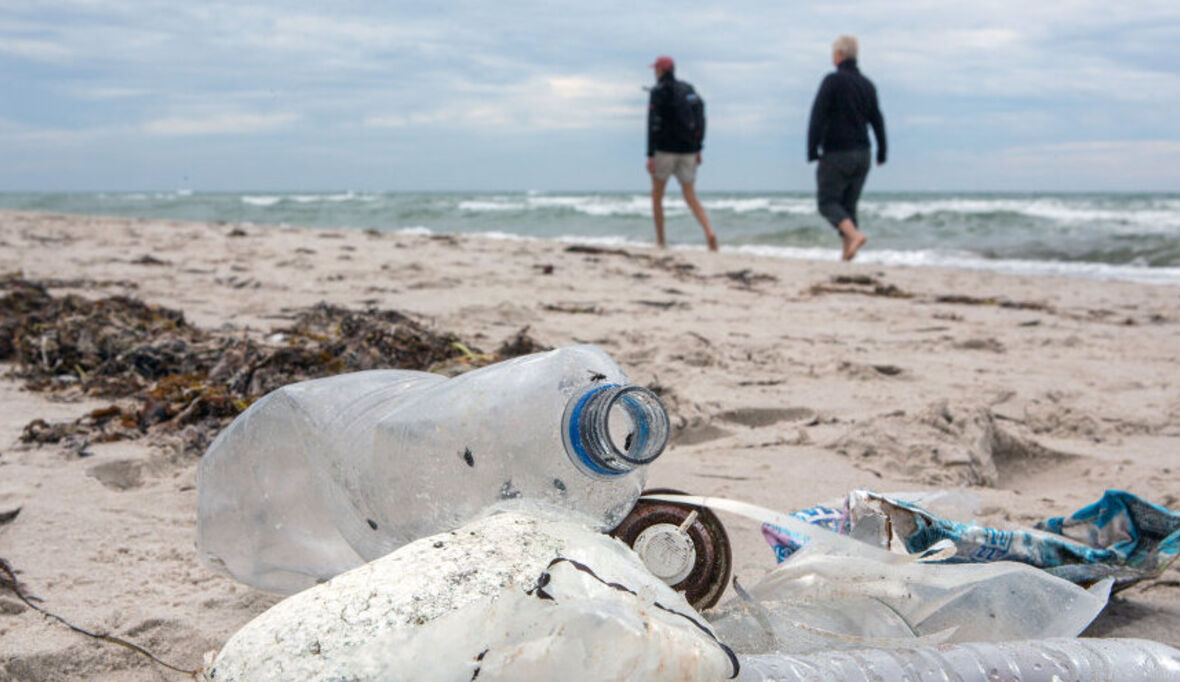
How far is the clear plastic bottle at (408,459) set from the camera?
1202 millimetres

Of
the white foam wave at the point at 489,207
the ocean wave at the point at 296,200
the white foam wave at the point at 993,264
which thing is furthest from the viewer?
the ocean wave at the point at 296,200

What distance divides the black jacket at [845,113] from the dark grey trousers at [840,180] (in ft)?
0.23

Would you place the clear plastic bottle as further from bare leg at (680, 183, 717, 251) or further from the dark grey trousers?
bare leg at (680, 183, 717, 251)

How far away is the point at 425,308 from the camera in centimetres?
462

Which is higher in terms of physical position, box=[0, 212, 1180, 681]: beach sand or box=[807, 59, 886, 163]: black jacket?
box=[807, 59, 886, 163]: black jacket

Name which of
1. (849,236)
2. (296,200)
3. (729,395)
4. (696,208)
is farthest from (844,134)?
(296,200)

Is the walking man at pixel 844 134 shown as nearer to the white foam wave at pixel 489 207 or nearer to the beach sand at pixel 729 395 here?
the beach sand at pixel 729 395

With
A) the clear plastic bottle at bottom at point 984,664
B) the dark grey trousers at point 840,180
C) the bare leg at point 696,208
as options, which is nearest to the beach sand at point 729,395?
the clear plastic bottle at bottom at point 984,664

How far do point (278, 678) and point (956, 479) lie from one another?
1831 mm

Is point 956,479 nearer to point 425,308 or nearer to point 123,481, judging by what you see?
point 123,481

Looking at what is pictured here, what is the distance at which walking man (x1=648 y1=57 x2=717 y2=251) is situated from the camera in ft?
28.2

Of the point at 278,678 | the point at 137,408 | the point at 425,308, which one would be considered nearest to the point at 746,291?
the point at 425,308

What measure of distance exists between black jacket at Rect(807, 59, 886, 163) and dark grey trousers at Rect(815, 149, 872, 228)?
7 centimetres

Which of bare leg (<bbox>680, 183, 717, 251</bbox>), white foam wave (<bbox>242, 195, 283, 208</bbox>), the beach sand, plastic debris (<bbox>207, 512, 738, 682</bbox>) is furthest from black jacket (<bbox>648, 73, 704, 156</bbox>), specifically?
white foam wave (<bbox>242, 195, 283, 208</bbox>)
